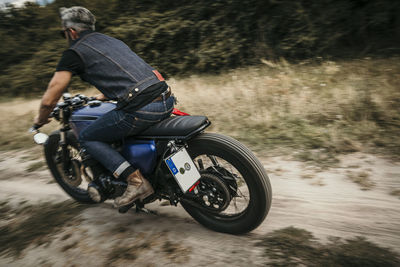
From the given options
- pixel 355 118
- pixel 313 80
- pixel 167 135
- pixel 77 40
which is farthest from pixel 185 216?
pixel 313 80

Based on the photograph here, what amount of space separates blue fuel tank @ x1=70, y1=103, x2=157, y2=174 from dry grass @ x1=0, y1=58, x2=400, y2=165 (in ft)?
6.56

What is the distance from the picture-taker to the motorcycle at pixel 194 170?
2398 mm

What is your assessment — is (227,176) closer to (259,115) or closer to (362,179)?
Result: (362,179)

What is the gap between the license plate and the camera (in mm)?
2451

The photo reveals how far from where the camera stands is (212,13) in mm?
9453

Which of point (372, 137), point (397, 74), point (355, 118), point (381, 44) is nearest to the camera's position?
point (372, 137)

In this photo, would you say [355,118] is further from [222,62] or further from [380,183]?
[222,62]

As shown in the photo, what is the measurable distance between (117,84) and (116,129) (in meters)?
0.38

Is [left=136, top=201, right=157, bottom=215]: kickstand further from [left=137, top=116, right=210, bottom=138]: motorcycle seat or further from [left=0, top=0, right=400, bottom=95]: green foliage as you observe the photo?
[left=0, top=0, right=400, bottom=95]: green foliage

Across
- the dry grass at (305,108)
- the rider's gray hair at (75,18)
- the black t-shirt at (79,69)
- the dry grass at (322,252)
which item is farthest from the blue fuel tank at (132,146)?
the dry grass at (305,108)

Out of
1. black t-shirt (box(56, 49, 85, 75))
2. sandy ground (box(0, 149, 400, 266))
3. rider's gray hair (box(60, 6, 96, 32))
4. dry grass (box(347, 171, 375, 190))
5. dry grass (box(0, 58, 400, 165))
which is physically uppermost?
rider's gray hair (box(60, 6, 96, 32))

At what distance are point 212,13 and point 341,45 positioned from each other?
398 cm

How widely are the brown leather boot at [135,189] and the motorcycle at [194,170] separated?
8 cm

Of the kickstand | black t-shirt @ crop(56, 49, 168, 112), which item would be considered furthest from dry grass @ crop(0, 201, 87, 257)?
black t-shirt @ crop(56, 49, 168, 112)
